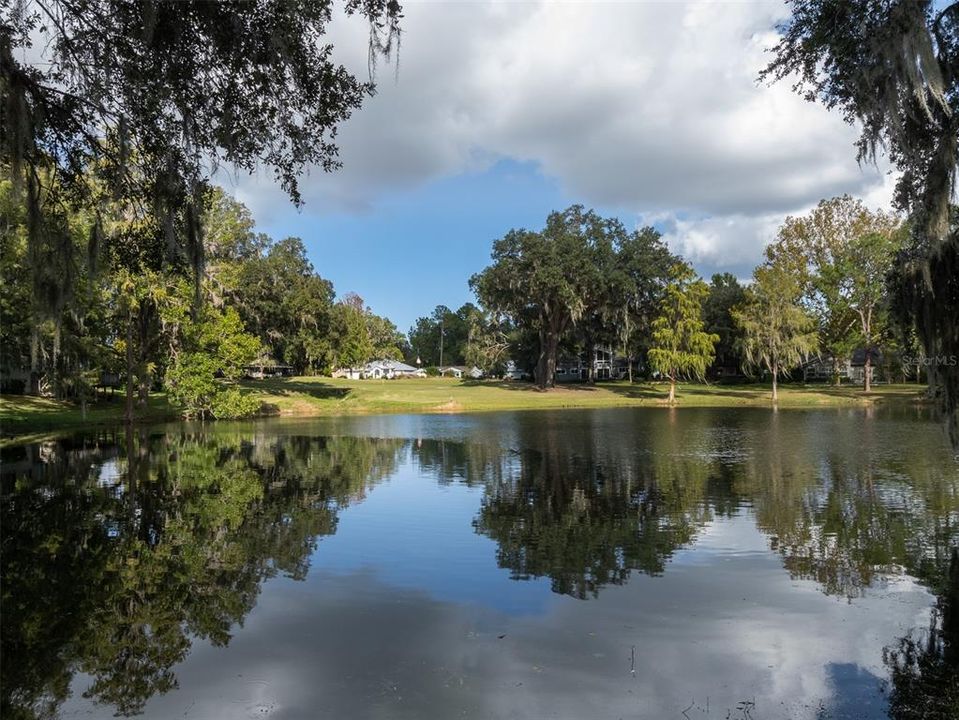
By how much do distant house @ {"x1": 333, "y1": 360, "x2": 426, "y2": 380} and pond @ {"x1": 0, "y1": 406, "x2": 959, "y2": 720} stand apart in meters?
87.5

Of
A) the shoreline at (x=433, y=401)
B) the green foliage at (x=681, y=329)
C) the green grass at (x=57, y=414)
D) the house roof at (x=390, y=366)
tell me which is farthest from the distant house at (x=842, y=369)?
the green grass at (x=57, y=414)

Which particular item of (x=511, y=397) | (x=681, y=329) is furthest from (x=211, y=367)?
(x=681, y=329)

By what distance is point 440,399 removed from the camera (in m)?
50.1

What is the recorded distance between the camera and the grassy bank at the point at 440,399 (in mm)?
34938

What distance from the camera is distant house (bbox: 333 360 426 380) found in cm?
10606

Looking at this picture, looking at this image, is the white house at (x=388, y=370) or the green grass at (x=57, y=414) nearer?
the green grass at (x=57, y=414)

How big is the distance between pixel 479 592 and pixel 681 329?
47.3 m

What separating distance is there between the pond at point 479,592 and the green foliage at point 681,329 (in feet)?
111

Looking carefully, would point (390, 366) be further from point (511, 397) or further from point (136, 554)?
point (136, 554)

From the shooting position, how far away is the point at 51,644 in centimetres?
673

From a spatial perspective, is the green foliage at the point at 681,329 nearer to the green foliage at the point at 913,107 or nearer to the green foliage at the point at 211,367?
the green foliage at the point at 211,367

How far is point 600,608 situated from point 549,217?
164ft

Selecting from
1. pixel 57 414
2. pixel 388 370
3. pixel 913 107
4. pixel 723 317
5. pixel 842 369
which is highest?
pixel 723 317

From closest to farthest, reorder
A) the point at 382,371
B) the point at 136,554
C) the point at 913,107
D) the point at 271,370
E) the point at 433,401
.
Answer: the point at 913,107, the point at 136,554, the point at 433,401, the point at 271,370, the point at 382,371
